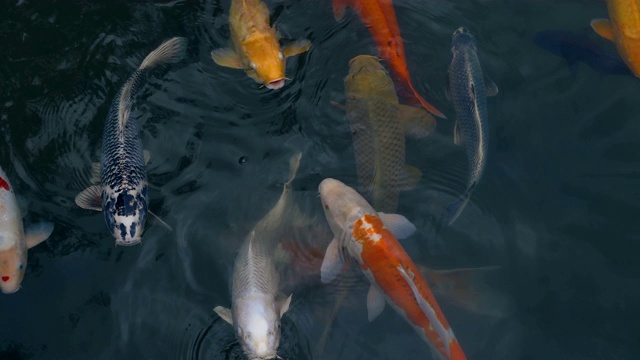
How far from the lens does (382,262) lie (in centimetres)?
414

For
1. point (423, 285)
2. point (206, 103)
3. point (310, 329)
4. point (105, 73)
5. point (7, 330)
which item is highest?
point (105, 73)

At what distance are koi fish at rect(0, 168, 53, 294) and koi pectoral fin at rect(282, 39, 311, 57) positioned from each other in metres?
2.32

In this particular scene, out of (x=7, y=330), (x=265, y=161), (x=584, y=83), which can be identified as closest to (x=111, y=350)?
(x=7, y=330)

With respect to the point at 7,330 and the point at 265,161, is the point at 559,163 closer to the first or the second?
the point at 265,161

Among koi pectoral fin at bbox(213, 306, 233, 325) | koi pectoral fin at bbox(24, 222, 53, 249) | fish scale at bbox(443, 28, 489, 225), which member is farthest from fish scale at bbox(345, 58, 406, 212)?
koi pectoral fin at bbox(24, 222, 53, 249)

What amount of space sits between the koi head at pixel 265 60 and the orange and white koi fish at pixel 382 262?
0.91m

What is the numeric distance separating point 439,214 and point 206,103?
213cm

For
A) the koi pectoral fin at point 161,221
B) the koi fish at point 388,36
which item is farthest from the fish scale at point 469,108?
the koi pectoral fin at point 161,221

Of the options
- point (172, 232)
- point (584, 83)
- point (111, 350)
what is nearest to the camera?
point (111, 350)

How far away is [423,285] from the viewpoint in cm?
410

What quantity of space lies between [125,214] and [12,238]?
0.83 meters

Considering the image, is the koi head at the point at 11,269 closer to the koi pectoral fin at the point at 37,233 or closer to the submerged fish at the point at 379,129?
the koi pectoral fin at the point at 37,233

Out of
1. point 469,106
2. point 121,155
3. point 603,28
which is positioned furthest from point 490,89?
point 121,155

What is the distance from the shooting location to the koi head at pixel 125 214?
4199mm
